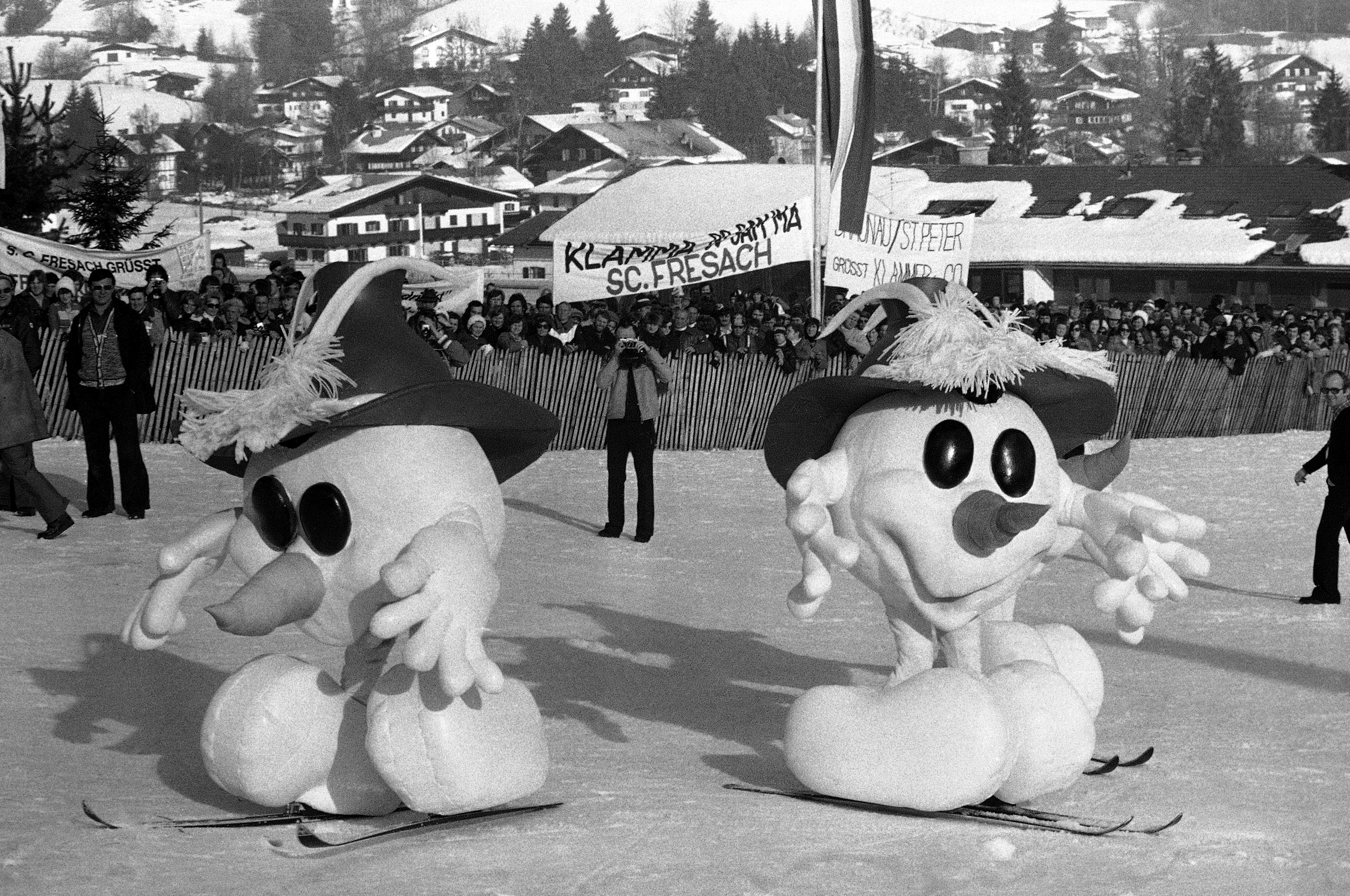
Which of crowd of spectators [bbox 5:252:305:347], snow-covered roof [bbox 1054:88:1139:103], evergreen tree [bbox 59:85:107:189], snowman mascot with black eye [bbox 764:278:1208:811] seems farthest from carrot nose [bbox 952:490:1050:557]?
snow-covered roof [bbox 1054:88:1139:103]

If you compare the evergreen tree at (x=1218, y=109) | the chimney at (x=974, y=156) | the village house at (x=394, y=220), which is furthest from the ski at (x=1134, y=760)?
the evergreen tree at (x=1218, y=109)

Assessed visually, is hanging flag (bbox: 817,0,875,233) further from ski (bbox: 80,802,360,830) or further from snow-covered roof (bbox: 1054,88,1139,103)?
snow-covered roof (bbox: 1054,88,1139,103)

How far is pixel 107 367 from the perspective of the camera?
11.9 meters

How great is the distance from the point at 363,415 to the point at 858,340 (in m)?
10.7

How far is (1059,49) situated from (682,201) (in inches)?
5722

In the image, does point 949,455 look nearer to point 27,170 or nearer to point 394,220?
point 27,170

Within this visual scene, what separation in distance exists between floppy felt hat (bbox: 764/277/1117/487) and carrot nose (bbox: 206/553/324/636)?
5.46ft

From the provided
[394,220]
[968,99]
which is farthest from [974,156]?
[968,99]

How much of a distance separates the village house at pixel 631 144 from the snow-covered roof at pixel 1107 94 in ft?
211

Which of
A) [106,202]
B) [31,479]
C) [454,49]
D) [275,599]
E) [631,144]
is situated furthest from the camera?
[454,49]

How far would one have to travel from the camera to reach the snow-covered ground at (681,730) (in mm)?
5898

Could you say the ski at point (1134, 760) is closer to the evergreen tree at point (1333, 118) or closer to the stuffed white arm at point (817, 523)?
the stuffed white arm at point (817, 523)

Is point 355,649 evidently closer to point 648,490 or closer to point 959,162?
point 648,490

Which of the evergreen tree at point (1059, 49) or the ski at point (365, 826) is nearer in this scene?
the ski at point (365, 826)
